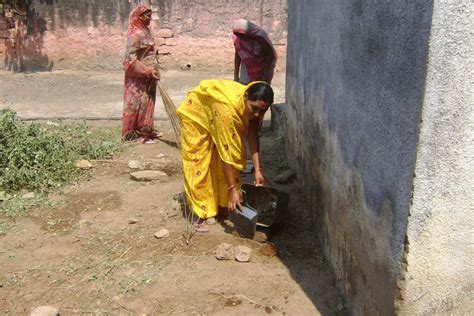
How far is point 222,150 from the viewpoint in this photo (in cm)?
350

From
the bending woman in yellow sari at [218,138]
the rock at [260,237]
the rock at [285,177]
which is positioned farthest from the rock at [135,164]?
the rock at [260,237]

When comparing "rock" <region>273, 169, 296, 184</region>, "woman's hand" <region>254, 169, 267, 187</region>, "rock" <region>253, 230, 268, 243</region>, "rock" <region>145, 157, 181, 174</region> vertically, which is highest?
→ "woman's hand" <region>254, 169, 267, 187</region>

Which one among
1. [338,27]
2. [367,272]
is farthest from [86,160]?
[367,272]

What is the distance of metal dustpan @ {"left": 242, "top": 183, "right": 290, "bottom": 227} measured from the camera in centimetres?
374

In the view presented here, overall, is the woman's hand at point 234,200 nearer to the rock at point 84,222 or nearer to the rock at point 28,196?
the rock at point 84,222

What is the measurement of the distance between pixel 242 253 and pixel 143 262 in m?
0.71

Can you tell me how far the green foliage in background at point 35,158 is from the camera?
4523mm

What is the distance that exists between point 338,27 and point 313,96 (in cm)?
87

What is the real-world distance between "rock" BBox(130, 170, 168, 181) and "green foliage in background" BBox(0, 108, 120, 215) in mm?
621

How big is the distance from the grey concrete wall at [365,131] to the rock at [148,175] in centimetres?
172

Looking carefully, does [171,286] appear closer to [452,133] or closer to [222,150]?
[222,150]

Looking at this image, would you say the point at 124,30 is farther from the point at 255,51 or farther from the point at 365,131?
the point at 365,131

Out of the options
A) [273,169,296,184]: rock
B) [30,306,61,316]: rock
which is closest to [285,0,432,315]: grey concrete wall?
[273,169,296,184]: rock

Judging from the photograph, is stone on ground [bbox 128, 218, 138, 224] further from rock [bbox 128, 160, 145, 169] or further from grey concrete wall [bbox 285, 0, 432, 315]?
grey concrete wall [bbox 285, 0, 432, 315]
